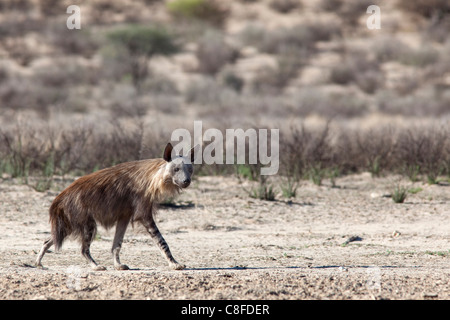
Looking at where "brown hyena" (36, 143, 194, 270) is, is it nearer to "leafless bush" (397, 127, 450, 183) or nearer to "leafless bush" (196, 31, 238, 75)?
"leafless bush" (397, 127, 450, 183)

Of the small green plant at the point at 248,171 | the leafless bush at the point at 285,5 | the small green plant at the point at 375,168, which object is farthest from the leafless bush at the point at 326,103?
the leafless bush at the point at 285,5

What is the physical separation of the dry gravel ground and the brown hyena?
344 mm

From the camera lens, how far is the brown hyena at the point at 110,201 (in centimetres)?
720

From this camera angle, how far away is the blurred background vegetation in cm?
1403

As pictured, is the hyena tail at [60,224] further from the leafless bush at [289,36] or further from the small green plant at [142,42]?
the leafless bush at [289,36]

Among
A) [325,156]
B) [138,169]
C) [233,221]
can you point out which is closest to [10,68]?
[325,156]

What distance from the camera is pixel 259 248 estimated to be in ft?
29.5

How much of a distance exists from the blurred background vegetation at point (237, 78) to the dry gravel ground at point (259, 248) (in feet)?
3.57

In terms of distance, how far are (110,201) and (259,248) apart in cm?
240

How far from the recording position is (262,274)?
6.77m

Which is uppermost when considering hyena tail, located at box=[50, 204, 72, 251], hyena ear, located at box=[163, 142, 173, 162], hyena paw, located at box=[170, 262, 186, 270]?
hyena ear, located at box=[163, 142, 173, 162]

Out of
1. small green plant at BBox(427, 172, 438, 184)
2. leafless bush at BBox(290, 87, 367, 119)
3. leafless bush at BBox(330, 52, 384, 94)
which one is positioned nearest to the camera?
small green plant at BBox(427, 172, 438, 184)

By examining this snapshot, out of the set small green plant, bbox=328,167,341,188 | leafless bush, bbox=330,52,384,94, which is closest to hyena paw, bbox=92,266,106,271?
small green plant, bbox=328,167,341,188
